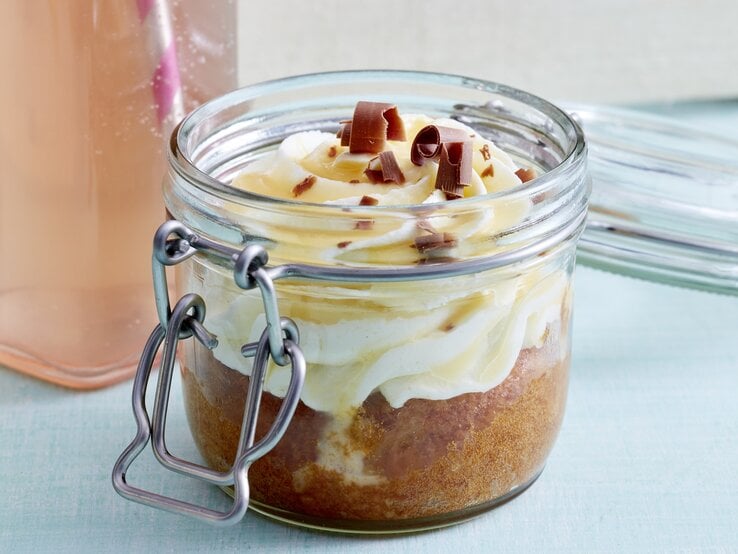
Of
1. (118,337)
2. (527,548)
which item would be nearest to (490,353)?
(527,548)

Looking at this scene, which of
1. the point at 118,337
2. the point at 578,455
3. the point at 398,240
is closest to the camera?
the point at 398,240

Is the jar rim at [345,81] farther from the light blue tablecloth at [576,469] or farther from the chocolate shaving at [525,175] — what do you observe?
the light blue tablecloth at [576,469]

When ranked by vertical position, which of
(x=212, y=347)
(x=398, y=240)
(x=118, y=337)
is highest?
(x=398, y=240)

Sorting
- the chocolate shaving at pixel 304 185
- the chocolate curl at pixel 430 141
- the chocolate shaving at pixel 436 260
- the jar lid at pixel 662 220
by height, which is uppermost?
the chocolate curl at pixel 430 141

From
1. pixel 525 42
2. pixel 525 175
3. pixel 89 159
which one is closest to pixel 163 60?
pixel 89 159

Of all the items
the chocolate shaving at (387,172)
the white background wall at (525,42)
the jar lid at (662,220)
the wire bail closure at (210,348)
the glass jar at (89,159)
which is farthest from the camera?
the white background wall at (525,42)

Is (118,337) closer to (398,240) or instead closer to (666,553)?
(398,240)

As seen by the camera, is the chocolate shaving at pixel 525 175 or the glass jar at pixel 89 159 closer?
the chocolate shaving at pixel 525 175

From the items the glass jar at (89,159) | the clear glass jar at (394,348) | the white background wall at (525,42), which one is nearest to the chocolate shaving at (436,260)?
the clear glass jar at (394,348)
